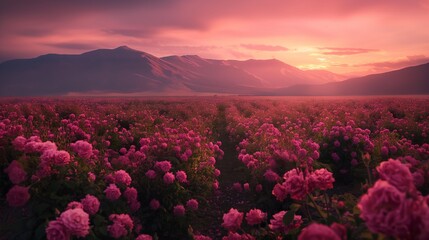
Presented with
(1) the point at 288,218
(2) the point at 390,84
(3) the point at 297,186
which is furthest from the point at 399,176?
(2) the point at 390,84

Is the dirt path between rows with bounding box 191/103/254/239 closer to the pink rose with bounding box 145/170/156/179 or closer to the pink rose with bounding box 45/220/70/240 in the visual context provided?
the pink rose with bounding box 145/170/156/179

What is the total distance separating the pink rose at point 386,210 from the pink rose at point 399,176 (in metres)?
0.17

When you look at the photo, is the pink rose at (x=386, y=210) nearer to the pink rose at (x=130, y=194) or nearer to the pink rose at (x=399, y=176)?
the pink rose at (x=399, y=176)

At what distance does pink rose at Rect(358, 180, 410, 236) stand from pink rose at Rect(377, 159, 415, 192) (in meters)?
0.17

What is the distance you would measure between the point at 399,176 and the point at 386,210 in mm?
288

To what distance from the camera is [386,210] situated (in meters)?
1.64

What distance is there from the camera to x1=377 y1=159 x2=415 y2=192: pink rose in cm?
179

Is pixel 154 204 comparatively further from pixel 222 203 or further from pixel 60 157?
pixel 222 203

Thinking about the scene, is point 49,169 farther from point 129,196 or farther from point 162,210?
point 162,210

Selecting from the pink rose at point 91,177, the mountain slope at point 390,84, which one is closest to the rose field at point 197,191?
the pink rose at point 91,177

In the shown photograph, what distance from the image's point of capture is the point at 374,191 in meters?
1.68

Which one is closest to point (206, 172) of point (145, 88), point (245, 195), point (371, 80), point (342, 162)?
point (245, 195)

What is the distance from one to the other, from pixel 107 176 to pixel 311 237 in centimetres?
341

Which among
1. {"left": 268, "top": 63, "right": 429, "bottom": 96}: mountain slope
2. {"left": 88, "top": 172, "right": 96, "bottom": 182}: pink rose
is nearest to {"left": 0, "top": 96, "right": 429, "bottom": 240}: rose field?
{"left": 88, "top": 172, "right": 96, "bottom": 182}: pink rose
